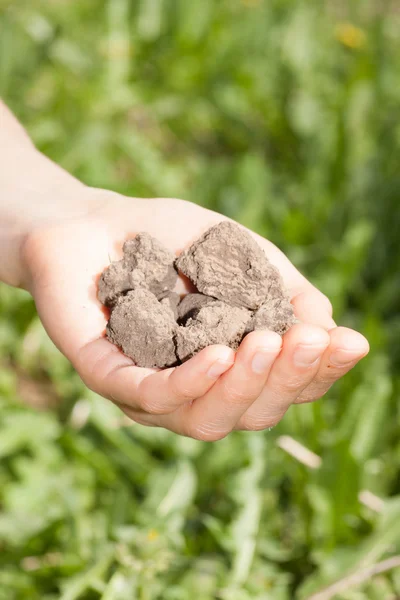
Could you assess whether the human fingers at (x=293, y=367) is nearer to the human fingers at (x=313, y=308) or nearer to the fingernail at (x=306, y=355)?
the fingernail at (x=306, y=355)

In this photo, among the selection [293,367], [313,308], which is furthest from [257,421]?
[313,308]

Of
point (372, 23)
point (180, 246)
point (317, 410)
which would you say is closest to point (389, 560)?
point (317, 410)

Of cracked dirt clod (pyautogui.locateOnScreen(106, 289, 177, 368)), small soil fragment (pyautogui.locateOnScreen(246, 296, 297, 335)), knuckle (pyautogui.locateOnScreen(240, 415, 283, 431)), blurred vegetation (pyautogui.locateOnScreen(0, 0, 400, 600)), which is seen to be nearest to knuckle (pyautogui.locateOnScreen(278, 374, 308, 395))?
knuckle (pyautogui.locateOnScreen(240, 415, 283, 431))

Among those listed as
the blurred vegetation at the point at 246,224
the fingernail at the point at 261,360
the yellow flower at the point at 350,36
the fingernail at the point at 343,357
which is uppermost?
the yellow flower at the point at 350,36

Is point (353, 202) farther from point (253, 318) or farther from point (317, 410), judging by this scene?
point (253, 318)

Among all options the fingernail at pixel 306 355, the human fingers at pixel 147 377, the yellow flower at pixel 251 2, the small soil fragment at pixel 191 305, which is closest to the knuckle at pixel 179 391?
the human fingers at pixel 147 377

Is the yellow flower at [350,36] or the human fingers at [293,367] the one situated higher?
the yellow flower at [350,36]

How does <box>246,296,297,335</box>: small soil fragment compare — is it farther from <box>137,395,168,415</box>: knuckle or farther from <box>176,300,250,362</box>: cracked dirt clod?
<box>137,395,168,415</box>: knuckle
